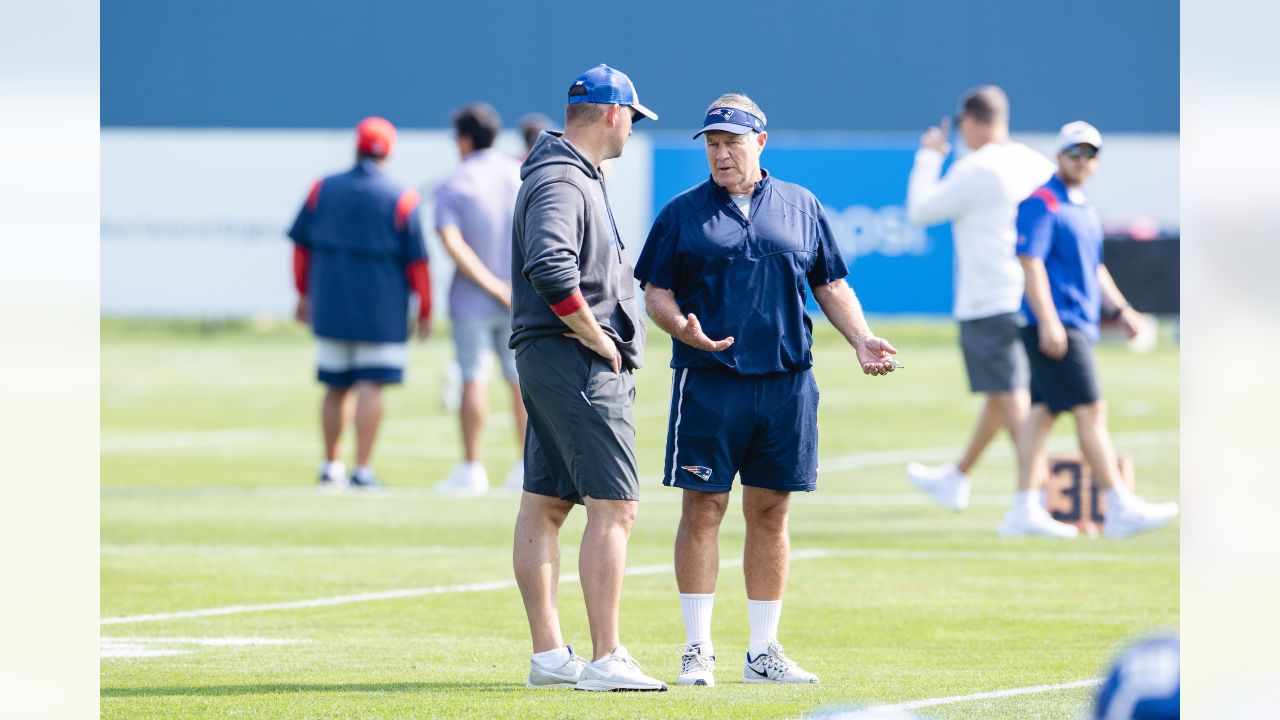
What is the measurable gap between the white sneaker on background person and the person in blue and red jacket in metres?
4.73

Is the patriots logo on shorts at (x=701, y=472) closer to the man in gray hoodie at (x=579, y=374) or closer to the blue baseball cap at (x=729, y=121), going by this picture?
the man in gray hoodie at (x=579, y=374)

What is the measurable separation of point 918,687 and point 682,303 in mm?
1398

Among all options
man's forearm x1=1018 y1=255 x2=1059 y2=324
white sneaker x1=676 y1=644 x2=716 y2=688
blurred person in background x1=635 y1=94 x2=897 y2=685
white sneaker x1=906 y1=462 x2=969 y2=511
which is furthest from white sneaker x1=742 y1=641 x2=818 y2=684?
white sneaker x1=906 y1=462 x2=969 y2=511

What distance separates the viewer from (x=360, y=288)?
495 inches

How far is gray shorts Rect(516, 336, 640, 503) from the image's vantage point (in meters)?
5.84

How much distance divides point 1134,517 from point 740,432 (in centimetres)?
457

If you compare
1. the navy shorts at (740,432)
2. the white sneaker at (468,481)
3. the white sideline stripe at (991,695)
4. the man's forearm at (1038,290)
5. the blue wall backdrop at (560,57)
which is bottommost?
the white sideline stripe at (991,695)

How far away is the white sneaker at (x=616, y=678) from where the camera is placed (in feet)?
19.0

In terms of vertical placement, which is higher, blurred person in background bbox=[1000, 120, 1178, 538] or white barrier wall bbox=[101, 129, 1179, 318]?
white barrier wall bbox=[101, 129, 1179, 318]

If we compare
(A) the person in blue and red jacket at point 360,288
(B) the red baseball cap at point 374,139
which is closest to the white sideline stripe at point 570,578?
(A) the person in blue and red jacket at point 360,288

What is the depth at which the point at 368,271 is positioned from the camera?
497 inches

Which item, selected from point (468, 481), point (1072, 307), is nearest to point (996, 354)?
point (1072, 307)

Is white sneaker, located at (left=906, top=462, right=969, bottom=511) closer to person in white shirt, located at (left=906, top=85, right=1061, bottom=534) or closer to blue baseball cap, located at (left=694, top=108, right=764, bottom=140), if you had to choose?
person in white shirt, located at (left=906, top=85, right=1061, bottom=534)

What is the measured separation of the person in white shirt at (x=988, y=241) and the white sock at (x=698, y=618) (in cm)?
498
